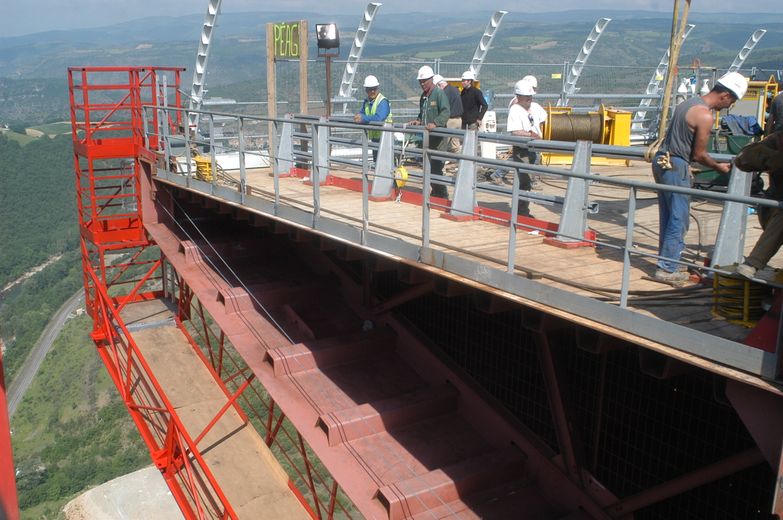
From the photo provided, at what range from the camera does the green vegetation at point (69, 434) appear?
156 ft

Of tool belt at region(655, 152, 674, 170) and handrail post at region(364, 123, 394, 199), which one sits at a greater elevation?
tool belt at region(655, 152, 674, 170)

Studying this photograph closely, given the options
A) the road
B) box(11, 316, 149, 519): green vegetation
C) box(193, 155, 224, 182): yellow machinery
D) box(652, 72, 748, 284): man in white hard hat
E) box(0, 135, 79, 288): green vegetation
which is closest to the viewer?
box(652, 72, 748, 284): man in white hard hat

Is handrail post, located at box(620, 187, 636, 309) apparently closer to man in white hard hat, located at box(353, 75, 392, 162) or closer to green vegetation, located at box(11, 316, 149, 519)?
man in white hard hat, located at box(353, 75, 392, 162)

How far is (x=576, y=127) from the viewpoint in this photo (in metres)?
12.9

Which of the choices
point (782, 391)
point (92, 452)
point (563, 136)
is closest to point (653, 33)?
point (92, 452)

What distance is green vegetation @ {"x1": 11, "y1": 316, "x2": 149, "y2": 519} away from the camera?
47562 mm

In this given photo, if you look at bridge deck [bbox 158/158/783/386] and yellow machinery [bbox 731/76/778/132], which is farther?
yellow machinery [bbox 731/76/778/132]

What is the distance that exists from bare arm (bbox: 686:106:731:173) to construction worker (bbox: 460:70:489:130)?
199 inches

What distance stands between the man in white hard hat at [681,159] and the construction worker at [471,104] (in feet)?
15.9

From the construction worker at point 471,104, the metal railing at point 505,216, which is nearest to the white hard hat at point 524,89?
the metal railing at point 505,216

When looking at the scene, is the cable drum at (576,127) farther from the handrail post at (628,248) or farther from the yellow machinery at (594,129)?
the handrail post at (628,248)

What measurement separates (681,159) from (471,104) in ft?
16.7

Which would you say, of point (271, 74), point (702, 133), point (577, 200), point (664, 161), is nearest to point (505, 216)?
point (577, 200)

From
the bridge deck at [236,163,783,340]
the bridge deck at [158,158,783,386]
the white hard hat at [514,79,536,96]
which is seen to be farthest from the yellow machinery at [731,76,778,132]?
the white hard hat at [514,79,536,96]
